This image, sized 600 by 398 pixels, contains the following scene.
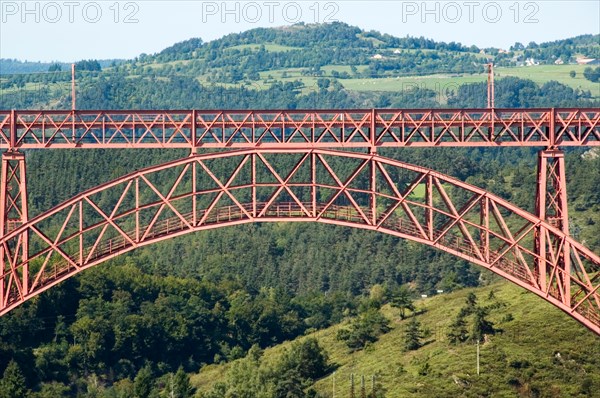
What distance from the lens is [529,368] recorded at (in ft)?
260

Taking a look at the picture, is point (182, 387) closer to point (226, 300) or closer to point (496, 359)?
point (496, 359)

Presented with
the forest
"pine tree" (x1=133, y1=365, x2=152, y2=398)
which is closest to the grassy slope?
the forest

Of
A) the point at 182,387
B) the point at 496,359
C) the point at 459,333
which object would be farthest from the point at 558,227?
the point at 182,387

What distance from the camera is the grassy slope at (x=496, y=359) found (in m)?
77.9

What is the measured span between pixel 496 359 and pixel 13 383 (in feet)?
97.1

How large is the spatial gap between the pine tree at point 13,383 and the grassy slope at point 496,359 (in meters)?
13.1

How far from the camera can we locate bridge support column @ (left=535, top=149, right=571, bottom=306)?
6066cm

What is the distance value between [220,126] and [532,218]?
13.1 metres

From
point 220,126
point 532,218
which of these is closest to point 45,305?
point 220,126

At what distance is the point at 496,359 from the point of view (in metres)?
81.6

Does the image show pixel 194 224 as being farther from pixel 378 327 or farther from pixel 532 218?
pixel 378 327

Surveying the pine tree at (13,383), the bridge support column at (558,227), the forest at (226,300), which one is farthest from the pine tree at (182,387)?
the bridge support column at (558,227)

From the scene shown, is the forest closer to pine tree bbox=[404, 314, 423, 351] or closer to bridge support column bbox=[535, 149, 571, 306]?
pine tree bbox=[404, 314, 423, 351]

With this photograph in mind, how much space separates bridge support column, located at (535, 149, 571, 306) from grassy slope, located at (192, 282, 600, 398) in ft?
49.6
